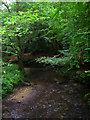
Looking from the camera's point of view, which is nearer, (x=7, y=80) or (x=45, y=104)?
(x=45, y=104)

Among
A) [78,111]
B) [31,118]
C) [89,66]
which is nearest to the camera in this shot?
[89,66]

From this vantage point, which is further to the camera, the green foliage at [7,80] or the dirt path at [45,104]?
the green foliage at [7,80]

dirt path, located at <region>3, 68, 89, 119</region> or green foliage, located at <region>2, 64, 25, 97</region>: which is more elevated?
A: green foliage, located at <region>2, 64, 25, 97</region>

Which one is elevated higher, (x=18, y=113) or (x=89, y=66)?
(x=89, y=66)

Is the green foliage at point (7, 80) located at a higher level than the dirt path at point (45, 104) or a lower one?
higher

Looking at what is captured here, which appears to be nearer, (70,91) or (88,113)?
(88,113)

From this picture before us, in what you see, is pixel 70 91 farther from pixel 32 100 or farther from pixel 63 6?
pixel 63 6

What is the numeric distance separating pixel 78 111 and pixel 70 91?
1434 mm

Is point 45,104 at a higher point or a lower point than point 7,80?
lower

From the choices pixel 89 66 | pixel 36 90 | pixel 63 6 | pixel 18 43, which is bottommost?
pixel 36 90

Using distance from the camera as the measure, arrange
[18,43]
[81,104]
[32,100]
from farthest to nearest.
Answer: [18,43] → [32,100] → [81,104]

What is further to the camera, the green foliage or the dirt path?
the green foliage

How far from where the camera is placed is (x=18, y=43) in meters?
6.43

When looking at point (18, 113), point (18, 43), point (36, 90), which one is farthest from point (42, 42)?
point (18, 113)
